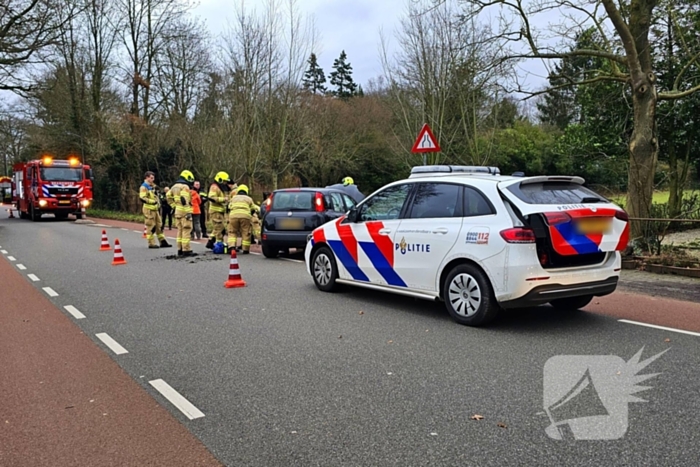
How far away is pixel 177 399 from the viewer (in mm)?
4273

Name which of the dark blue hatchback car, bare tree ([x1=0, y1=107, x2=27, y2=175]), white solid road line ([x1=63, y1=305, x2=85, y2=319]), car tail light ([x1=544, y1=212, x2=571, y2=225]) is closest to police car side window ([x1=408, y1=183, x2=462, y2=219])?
car tail light ([x1=544, y1=212, x2=571, y2=225])

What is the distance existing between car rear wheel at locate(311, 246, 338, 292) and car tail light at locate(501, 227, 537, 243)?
3.08 m

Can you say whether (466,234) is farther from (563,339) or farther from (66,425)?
(66,425)

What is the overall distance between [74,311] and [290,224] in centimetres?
529

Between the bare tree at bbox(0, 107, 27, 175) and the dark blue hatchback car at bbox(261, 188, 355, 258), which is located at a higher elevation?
the bare tree at bbox(0, 107, 27, 175)

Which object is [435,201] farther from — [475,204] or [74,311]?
[74,311]

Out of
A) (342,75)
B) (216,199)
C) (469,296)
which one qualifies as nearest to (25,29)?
(216,199)

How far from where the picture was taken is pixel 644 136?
35.2 feet

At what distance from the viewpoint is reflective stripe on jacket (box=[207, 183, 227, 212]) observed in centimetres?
1351

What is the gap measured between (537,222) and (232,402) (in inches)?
134

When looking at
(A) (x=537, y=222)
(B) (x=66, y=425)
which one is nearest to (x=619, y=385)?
(A) (x=537, y=222)

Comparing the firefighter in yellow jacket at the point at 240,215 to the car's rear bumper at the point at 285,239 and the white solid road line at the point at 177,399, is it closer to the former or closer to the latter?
the car's rear bumper at the point at 285,239

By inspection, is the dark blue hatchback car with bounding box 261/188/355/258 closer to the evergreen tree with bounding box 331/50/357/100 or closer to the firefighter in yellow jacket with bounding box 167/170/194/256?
the firefighter in yellow jacket with bounding box 167/170/194/256

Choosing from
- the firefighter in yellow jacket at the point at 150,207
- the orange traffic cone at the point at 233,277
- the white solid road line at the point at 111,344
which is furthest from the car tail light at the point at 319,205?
the white solid road line at the point at 111,344
